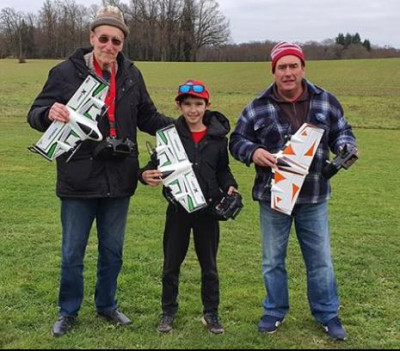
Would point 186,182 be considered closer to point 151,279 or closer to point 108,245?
point 108,245

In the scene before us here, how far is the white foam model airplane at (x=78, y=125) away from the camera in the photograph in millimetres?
4199

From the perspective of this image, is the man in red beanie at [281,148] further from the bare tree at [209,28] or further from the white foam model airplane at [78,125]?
the bare tree at [209,28]

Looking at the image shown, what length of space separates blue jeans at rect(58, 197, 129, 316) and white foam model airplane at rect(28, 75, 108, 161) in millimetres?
455

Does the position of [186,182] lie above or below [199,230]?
above

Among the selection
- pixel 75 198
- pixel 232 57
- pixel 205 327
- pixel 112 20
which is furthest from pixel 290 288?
pixel 232 57

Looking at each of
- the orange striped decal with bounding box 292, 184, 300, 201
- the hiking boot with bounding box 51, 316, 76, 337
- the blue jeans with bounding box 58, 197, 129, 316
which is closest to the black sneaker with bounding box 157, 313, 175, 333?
the blue jeans with bounding box 58, 197, 129, 316

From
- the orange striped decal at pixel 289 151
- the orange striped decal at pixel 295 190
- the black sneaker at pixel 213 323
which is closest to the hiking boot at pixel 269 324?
the black sneaker at pixel 213 323

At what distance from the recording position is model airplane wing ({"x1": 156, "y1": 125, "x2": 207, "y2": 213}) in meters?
4.38

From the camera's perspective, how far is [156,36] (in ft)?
366

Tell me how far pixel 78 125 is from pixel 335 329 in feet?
8.70

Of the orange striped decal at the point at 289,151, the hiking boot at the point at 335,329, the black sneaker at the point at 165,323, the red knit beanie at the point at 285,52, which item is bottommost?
the black sneaker at the point at 165,323

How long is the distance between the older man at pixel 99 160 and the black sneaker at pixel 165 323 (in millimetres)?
309

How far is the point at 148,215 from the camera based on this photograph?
31.2ft

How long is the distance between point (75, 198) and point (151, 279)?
2.01 meters
